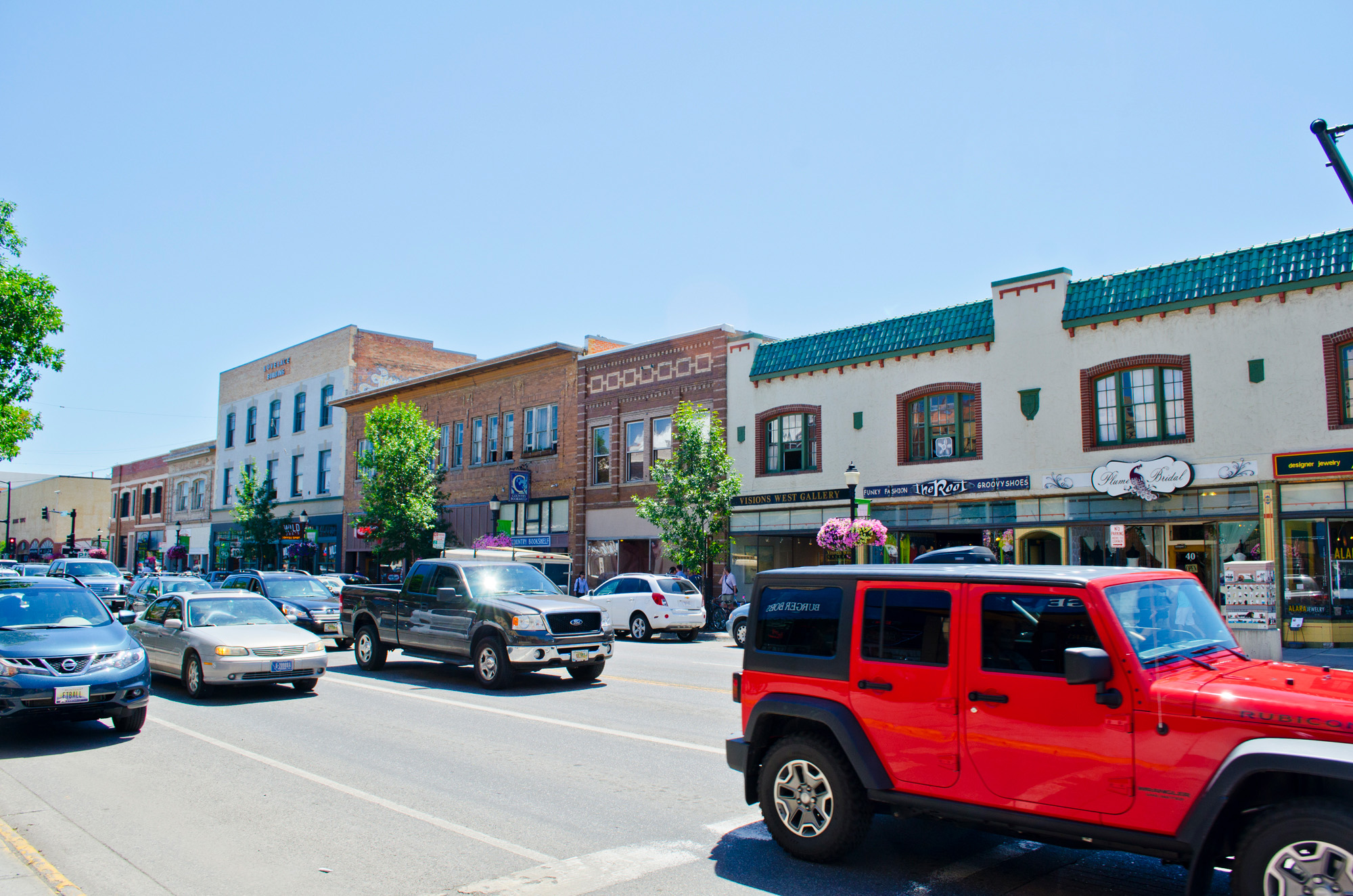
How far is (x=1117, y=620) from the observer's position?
4941 mm

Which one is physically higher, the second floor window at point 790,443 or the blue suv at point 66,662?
the second floor window at point 790,443

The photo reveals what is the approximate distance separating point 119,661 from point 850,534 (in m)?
17.0

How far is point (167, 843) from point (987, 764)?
5.30m

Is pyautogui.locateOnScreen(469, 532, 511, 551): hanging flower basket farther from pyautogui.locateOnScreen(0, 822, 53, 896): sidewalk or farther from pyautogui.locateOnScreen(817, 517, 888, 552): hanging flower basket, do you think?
pyautogui.locateOnScreen(0, 822, 53, 896): sidewalk

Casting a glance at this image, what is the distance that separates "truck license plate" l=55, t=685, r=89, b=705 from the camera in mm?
9508

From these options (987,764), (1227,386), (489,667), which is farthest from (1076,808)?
(1227,386)

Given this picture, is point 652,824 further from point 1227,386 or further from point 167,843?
point 1227,386

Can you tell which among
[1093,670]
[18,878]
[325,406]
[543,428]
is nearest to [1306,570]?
[1093,670]

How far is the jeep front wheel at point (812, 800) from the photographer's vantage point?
Answer: 5.74 m

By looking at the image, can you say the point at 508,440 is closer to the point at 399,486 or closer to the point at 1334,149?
the point at 399,486

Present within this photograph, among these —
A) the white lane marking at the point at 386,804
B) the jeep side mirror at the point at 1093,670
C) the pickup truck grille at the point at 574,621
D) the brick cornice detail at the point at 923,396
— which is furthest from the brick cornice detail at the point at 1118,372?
the white lane marking at the point at 386,804

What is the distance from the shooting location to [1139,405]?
892 inches

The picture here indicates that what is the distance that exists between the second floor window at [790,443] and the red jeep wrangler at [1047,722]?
22.5 meters

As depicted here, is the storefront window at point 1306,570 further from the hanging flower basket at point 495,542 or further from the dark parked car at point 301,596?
the hanging flower basket at point 495,542
